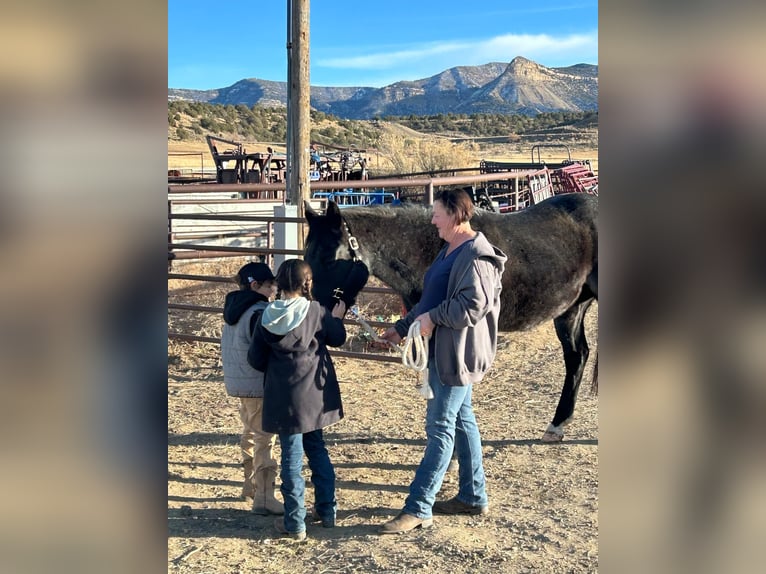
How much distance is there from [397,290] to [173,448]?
1930mm

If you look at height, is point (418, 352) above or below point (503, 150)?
below

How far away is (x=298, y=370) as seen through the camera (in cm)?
346

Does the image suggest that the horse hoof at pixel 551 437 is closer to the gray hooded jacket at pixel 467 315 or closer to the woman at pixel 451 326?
the woman at pixel 451 326

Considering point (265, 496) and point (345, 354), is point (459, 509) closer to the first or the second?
point (265, 496)

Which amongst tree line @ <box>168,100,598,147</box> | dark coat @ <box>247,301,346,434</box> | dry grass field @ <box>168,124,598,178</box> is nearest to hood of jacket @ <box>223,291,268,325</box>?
dark coat @ <box>247,301,346,434</box>

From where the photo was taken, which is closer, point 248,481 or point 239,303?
point 239,303

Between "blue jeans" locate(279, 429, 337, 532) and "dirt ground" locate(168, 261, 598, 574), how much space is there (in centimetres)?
12

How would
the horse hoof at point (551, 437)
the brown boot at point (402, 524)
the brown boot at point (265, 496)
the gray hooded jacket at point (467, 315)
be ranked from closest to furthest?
the gray hooded jacket at point (467, 315) → the brown boot at point (402, 524) → the brown boot at point (265, 496) → the horse hoof at point (551, 437)

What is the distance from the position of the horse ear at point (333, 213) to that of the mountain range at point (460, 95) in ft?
341

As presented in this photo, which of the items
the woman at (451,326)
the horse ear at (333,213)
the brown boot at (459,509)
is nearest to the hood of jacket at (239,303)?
the horse ear at (333,213)

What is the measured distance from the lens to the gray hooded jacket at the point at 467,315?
3363 millimetres

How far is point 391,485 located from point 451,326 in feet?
4.58

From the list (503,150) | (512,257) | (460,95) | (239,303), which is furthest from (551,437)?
(460,95)
